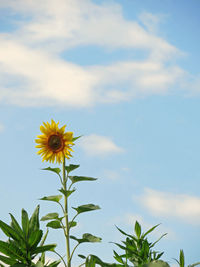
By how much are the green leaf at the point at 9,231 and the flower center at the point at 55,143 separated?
1685 mm

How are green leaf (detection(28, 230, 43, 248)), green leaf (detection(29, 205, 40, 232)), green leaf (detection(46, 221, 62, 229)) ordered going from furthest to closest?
green leaf (detection(46, 221, 62, 229)) < green leaf (detection(29, 205, 40, 232)) < green leaf (detection(28, 230, 43, 248))

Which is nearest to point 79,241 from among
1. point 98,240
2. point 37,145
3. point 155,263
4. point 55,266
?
point 98,240

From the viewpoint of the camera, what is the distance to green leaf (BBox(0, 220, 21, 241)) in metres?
1.59

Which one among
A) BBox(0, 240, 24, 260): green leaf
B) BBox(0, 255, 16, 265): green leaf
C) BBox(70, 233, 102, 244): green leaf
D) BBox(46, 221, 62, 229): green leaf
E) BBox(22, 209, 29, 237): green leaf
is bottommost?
BBox(0, 255, 16, 265): green leaf

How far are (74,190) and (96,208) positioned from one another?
192 mm

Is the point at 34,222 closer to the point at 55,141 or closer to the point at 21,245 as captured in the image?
the point at 21,245

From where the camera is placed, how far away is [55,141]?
3.31 m

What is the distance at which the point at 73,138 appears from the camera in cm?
320

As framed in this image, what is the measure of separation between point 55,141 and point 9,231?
1.73 metres

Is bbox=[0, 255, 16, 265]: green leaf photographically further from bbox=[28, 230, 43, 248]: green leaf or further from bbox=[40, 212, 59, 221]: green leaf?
bbox=[40, 212, 59, 221]: green leaf

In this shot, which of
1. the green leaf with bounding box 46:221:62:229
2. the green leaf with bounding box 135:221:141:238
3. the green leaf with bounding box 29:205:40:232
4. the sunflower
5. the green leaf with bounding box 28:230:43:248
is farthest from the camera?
the sunflower

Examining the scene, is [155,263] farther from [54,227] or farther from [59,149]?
[59,149]

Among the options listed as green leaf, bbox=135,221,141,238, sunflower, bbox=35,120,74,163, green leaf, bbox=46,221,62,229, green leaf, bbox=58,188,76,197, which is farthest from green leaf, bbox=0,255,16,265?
sunflower, bbox=35,120,74,163

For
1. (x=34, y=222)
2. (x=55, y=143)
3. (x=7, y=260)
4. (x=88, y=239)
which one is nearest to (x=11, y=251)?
(x=7, y=260)
